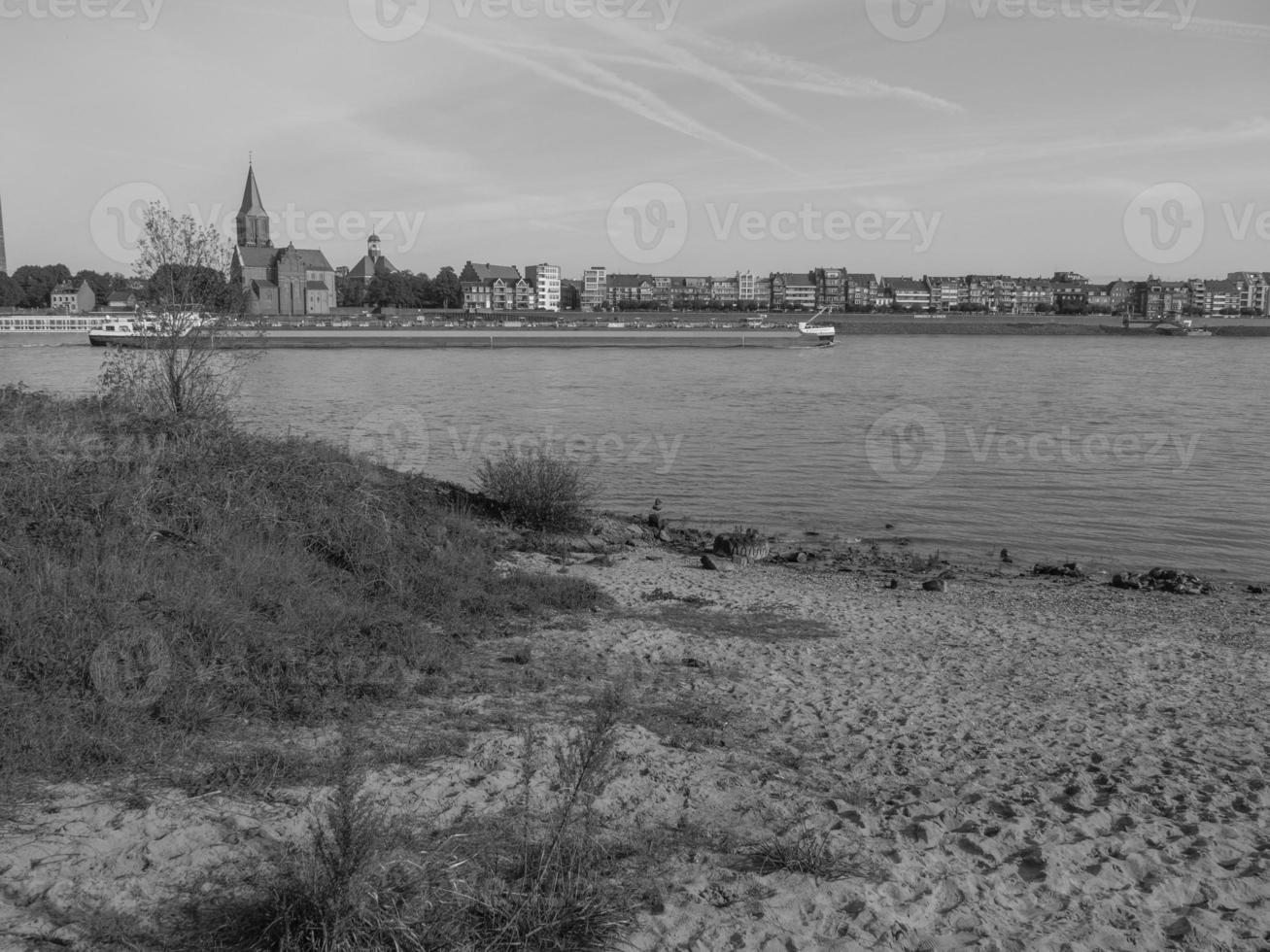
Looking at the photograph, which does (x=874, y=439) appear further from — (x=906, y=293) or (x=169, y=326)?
(x=906, y=293)

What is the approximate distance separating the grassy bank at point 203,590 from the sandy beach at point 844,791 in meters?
0.41

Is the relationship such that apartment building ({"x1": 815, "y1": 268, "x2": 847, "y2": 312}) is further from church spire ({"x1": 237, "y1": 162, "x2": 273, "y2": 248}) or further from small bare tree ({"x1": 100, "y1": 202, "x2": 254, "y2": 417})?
small bare tree ({"x1": 100, "y1": 202, "x2": 254, "y2": 417})

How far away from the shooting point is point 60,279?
495 feet

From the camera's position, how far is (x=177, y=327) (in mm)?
13359

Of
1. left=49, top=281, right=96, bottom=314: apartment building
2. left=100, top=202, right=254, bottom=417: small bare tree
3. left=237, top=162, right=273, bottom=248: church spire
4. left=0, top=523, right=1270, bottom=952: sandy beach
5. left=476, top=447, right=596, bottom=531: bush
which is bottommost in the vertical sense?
left=0, top=523, right=1270, bottom=952: sandy beach

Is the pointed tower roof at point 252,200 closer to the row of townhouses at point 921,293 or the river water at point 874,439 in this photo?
the row of townhouses at point 921,293

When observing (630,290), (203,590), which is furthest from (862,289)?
(203,590)

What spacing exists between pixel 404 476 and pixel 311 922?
970 centimetres

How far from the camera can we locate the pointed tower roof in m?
135

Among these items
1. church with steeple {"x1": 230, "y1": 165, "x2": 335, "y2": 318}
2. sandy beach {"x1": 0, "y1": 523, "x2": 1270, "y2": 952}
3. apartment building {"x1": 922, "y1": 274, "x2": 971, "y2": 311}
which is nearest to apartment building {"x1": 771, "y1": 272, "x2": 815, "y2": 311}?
apartment building {"x1": 922, "y1": 274, "x2": 971, "y2": 311}

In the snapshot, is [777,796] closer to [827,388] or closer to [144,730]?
[144,730]

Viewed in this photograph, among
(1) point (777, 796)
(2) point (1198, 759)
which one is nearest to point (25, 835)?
(1) point (777, 796)

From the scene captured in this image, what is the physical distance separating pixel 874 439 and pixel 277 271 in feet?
388

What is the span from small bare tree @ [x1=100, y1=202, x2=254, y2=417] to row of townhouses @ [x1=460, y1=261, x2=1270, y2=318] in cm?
15630
